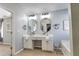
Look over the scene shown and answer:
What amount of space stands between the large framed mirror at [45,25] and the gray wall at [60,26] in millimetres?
109

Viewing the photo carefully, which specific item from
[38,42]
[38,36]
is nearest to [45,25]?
[38,36]

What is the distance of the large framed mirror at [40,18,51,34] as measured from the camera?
2.30 meters

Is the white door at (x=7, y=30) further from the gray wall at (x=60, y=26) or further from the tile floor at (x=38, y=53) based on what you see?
the gray wall at (x=60, y=26)

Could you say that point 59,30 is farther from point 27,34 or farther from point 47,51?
point 27,34

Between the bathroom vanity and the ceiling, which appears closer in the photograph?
the ceiling

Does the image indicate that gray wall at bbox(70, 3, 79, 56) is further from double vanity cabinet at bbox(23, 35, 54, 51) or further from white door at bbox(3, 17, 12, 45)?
white door at bbox(3, 17, 12, 45)

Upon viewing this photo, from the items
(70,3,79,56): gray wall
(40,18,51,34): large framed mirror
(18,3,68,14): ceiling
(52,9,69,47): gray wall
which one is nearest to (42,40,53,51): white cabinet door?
(52,9,69,47): gray wall

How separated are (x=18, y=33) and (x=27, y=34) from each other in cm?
19

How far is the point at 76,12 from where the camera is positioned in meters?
2.00

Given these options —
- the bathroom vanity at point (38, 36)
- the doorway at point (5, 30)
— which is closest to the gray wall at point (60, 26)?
the bathroom vanity at point (38, 36)

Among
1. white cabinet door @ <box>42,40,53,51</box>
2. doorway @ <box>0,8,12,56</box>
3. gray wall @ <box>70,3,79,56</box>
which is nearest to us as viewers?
gray wall @ <box>70,3,79,56</box>

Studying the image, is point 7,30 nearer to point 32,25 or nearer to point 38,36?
point 32,25

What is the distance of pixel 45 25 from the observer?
7.77ft

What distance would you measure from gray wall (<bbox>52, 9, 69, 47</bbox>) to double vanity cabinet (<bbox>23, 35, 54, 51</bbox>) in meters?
0.15
